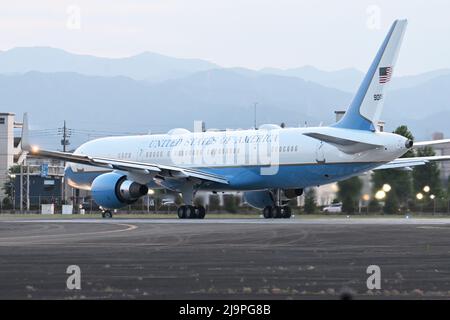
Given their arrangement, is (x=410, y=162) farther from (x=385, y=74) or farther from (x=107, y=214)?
(x=107, y=214)

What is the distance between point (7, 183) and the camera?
447 feet

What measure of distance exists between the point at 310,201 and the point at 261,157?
24.6ft

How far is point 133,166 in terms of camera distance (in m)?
58.3

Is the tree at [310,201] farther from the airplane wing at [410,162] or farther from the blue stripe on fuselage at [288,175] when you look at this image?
the airplane wing at [410,162]

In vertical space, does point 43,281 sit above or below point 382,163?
below

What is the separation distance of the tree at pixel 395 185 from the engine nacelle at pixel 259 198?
22.0ft

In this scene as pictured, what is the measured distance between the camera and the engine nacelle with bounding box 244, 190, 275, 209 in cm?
6241

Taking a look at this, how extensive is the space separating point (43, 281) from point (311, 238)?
53.5ft

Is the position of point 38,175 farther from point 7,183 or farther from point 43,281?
point 43,281

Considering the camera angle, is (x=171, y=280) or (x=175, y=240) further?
(x=175, y=240)

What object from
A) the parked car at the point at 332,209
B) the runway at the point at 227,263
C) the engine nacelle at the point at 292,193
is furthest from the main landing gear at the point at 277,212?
the runway at the point at 227,263

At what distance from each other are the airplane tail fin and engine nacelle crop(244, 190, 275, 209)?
9313 mm

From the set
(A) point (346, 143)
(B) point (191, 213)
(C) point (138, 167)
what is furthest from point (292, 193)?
(C) point (138, 167)
